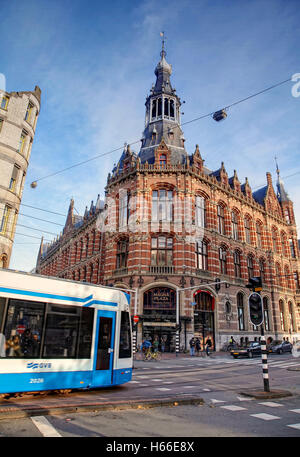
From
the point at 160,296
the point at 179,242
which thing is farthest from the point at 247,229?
the point at 160,296

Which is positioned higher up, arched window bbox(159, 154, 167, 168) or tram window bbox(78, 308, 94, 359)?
arched window bbox(159, 154, 167, 168)

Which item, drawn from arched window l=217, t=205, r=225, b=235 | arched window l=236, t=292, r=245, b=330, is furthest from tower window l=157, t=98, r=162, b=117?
arched window l=236, t=292, r=245, b=330

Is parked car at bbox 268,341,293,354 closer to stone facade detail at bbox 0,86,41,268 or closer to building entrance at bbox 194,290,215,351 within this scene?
building entrance at bbox 194,290,215,351

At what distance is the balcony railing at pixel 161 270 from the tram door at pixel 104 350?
739 inches

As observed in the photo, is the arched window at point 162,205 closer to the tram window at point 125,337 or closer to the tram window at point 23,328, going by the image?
the tram window at point 125,337

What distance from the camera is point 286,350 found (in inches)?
1196

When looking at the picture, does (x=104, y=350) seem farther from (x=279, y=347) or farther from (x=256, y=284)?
(x=279, y=347)

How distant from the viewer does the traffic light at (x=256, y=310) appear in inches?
388

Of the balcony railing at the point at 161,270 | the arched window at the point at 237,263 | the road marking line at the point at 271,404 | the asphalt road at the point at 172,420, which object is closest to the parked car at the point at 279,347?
the arched window at the point at 237,263

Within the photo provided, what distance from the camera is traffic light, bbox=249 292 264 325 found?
32.4ft

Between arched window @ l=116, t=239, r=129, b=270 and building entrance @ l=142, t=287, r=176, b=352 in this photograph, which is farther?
arched window @ l=116, t=239, r=129, b=270

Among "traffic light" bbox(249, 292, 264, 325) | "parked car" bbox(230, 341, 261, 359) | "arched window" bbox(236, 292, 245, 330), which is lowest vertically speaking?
"parked car" bbox(230, 341, 261, 359)
